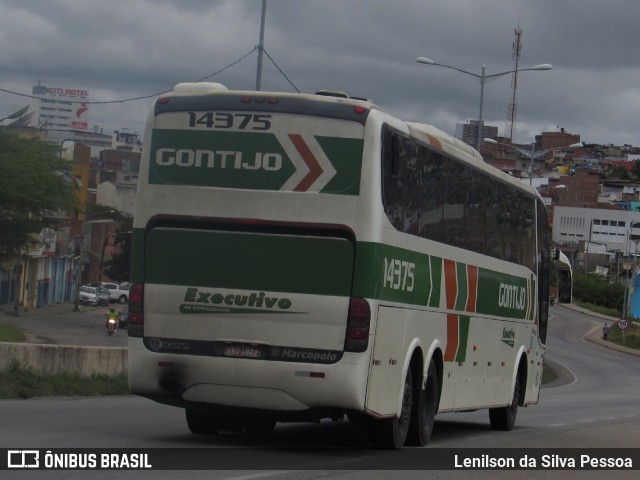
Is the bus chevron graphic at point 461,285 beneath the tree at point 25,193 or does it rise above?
beneath

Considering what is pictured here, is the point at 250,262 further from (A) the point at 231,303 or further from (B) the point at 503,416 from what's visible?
(B) the point at 503,416

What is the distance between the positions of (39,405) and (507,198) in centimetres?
761

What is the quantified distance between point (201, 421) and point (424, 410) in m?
2.68

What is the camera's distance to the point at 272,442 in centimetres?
1473

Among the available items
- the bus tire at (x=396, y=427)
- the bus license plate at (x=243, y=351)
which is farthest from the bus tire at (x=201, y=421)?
the bus license plate at (x=243, y=351)

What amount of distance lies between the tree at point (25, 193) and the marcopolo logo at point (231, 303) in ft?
184

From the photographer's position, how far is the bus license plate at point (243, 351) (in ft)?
42.0

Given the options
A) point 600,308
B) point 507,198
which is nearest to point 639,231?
point 600,308

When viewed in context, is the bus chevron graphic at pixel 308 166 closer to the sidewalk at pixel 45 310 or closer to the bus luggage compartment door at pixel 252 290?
the bus luggage compartment door at pixel 252 290

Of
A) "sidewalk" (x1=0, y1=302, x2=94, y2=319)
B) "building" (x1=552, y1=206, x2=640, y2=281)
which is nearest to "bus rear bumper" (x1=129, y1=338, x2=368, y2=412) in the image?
"sidewalk" (x1=0, y1=302, x2=94, y2=319)

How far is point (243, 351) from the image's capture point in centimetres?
1282

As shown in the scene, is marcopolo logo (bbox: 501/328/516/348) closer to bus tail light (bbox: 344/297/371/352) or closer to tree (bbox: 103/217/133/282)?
bus tail light (bbox: 344/297/371/352)

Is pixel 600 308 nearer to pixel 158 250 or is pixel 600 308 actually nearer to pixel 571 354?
pixel 571 354

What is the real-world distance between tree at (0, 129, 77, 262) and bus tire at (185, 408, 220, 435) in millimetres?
54213
